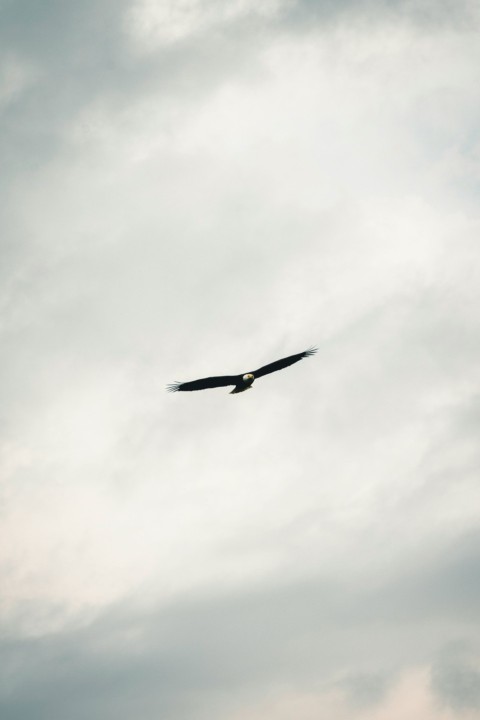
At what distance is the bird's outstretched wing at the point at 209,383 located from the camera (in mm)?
45684

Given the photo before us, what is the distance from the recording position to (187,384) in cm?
4575

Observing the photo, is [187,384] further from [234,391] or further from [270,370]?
[270,370]

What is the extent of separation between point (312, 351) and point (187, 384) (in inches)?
377

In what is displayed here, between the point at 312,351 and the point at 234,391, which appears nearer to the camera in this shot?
the point at 234,391

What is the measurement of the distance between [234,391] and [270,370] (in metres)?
3.89

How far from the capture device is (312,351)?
48594 mm

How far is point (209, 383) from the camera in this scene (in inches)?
1837

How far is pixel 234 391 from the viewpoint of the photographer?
45625 millimetres

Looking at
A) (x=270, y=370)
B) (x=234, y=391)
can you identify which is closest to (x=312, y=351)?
(x=270, y=370)

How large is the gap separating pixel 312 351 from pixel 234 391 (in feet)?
22.8

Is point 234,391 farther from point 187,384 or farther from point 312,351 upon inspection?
point 312,351

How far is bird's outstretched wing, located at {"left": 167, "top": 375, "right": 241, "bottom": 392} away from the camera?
150ft

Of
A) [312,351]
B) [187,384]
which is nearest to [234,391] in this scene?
[187,384]

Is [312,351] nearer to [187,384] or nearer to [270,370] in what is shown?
[270,370]
